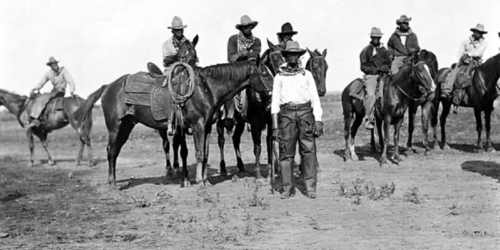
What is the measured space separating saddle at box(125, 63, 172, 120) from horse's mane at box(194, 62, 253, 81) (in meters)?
0.87

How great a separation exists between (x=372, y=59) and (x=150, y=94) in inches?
235

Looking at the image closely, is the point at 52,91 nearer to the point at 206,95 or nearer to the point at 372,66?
the point at 206,95

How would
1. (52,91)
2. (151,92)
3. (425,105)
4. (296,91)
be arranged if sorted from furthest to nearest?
(52,91) → (425,105) → (151,92) → (296,91)

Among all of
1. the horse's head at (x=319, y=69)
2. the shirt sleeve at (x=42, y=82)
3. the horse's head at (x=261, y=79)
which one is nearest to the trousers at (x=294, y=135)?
the horse's head at (x=261, y=79)

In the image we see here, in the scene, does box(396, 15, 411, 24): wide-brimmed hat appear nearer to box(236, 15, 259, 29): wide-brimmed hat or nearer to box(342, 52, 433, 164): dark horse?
box(342, 52, 433, 164): dark horse

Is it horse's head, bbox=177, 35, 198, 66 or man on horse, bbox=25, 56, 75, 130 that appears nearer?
horse's head, bbox=177, 35, 198, 66

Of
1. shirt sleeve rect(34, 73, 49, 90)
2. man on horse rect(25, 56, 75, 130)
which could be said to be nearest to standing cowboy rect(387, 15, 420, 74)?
man on horse rect(25, 56, 75, 130)

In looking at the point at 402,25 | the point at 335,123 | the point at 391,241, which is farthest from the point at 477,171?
the point at 335,123

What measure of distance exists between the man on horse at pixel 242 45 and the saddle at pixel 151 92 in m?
1.45

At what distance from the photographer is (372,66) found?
577 inches

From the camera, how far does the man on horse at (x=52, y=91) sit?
19.6 m

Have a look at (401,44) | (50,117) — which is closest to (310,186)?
(401,44)

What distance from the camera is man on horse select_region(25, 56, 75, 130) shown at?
19.6m

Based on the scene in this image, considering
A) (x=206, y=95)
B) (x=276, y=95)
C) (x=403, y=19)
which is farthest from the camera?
(x=403, y=19)
